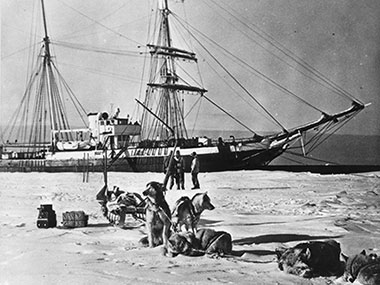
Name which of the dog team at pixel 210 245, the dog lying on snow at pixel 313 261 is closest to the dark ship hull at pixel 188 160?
the dog team at pixel 210 245

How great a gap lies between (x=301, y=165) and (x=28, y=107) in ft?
8.57

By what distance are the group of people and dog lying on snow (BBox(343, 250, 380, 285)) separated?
1381mm

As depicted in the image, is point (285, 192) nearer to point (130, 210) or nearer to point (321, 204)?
point (321, 204)

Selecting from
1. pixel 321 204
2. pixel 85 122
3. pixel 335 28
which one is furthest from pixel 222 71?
pixel 85 122

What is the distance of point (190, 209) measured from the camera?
329cm

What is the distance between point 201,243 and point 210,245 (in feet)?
0.21

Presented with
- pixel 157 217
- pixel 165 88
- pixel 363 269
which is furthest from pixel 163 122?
pixel 363 269

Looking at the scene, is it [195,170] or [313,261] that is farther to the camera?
[195,170]

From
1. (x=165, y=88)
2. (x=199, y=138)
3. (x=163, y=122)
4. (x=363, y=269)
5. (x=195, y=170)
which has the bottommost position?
(x=363, y=269)

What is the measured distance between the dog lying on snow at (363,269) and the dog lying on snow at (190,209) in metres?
1.00

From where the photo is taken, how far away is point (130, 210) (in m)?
3.70

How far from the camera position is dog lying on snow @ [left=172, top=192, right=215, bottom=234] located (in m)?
3.27

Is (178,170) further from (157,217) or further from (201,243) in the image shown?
(201,243)

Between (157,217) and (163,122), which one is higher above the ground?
(163,122)
